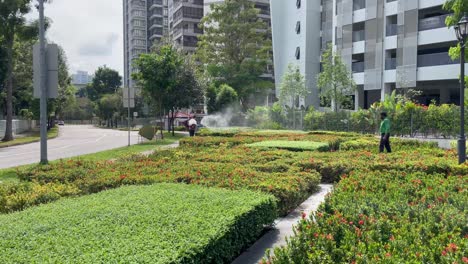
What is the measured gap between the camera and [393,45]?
3538 cm

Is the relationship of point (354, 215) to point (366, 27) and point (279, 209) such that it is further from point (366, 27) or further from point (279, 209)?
point (366, 27)

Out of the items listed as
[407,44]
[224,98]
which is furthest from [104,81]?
[407,44]

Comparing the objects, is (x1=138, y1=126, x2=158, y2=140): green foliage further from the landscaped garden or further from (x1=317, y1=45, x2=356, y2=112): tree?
the landscaped garden

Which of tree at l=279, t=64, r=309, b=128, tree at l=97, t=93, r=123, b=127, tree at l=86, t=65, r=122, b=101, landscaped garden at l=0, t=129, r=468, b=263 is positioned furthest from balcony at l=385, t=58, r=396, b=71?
tree at l=86, t=65, r=122, b=101

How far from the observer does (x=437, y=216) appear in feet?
15.4

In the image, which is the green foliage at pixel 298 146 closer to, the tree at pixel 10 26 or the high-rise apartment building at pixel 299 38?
the tree at pixel 10 26

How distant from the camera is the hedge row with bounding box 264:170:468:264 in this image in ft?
11.8

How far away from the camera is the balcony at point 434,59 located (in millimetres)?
31223

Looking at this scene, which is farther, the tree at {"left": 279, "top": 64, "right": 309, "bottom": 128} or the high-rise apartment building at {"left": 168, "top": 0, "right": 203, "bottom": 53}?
the high-rise apartment building at {"left": 168, "top": 0, "right": 203, "bottom": 53}

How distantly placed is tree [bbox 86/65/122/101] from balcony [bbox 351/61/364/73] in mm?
68129

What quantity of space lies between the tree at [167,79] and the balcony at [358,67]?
14826 millimetres

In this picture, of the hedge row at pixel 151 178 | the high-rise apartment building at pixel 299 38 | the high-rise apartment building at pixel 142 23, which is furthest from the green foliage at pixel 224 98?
the high-rise apartment building at pixel 142 23

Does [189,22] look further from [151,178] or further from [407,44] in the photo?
[151,178]

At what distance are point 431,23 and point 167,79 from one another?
69.7 feet
